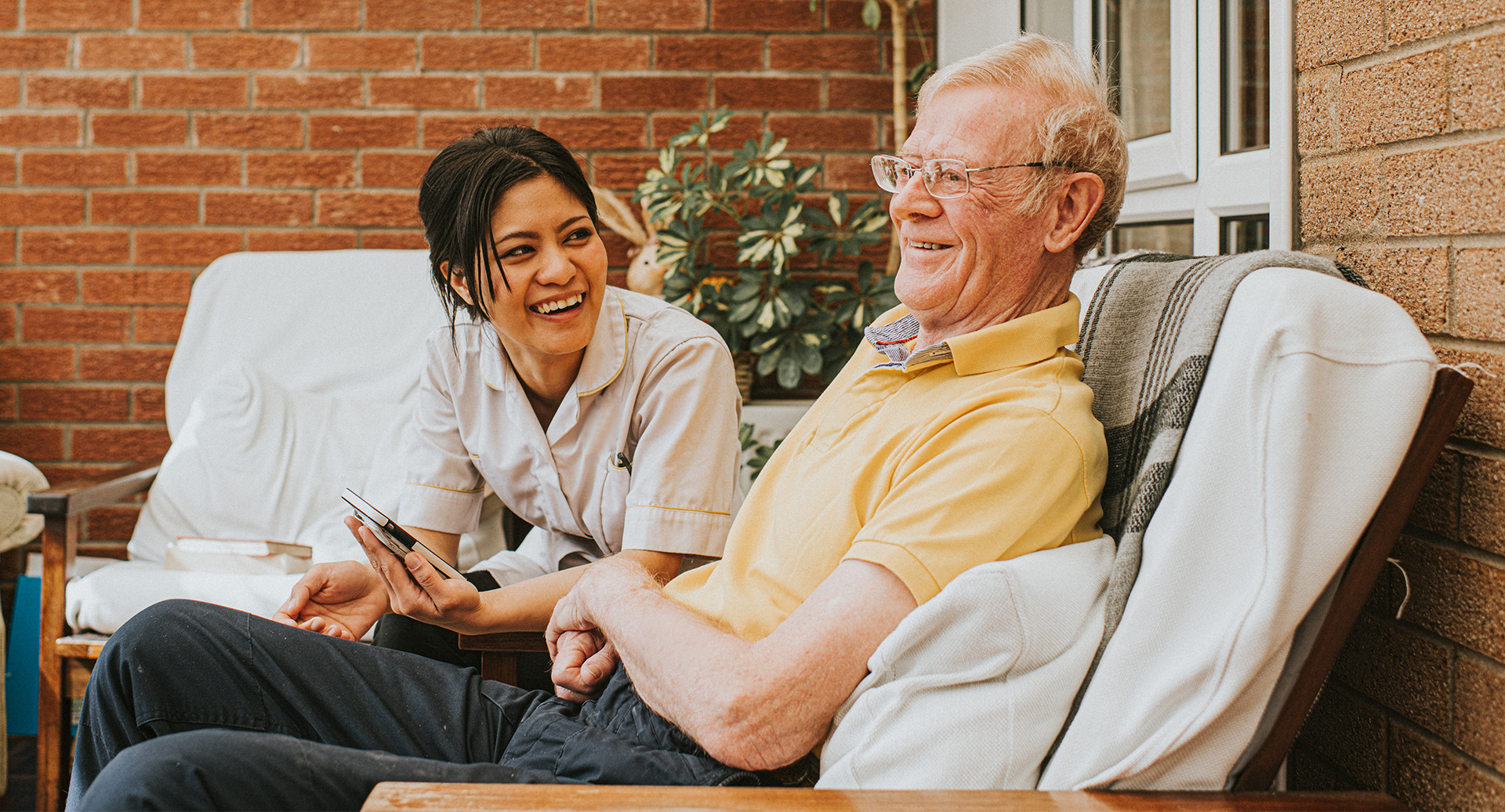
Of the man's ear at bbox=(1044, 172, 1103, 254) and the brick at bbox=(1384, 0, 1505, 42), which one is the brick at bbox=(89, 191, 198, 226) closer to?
the man's ear at bbox=(1044, 172, 1103, 254)

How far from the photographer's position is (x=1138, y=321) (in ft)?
3.96

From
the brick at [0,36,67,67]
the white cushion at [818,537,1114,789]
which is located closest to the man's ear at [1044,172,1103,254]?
the white cushion at [818,537,1114,789]

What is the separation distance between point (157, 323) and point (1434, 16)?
3171 mm

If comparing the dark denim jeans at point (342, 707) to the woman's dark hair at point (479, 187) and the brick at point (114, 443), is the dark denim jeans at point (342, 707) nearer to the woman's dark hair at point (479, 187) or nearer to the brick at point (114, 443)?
the woman's dark hair at point (479, 187)

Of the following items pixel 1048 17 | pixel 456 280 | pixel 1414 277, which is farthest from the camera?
pixel 1048 17

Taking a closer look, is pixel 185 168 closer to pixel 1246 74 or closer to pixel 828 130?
pixel 828 130

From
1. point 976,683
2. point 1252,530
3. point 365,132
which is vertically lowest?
point 976,683

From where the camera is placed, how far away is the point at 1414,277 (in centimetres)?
104

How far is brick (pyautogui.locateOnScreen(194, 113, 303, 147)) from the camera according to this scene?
307 cm

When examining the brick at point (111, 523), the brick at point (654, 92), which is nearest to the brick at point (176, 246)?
the brick at point (111, 523)

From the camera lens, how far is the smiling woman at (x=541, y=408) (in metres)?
1.58

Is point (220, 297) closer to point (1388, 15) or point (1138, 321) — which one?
point (1138, 321)

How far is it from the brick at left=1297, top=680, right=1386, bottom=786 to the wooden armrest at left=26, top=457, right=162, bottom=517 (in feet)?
7.04

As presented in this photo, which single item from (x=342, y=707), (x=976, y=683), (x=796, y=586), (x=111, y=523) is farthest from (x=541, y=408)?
(x=111, y=523)
